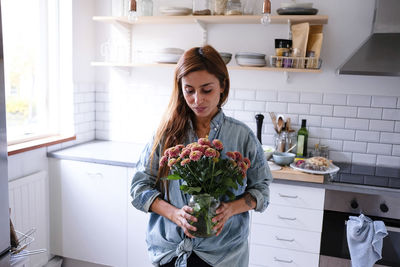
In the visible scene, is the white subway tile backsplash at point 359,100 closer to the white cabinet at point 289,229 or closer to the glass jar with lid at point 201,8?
the white cabinet at point 289,229

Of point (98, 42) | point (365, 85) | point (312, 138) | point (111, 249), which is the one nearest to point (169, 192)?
point (111, 249)

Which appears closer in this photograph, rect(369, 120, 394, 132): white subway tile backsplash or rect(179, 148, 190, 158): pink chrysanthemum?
rect(179, 148, 190, 158): pink chrysanthemum

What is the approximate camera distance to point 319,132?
2803 millimetres

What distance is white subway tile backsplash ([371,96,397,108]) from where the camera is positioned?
264 cm

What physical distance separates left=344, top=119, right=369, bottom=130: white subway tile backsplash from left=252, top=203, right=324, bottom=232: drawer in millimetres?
820

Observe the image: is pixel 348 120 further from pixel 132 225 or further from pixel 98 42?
pixel 98 42

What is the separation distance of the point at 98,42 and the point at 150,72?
565mm

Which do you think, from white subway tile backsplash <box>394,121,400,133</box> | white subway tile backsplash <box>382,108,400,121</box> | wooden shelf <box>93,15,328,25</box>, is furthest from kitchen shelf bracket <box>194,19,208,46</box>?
white subway tile backsplash <box>394,121,400,133</box>

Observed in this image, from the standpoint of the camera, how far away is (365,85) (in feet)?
8.83

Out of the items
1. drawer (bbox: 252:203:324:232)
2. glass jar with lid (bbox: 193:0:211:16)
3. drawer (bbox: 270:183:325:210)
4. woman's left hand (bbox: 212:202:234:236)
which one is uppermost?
glass jar with lid (bbox: 193:0:211:16)

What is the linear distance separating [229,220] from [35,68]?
7.03ft

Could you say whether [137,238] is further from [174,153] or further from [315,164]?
[174,153]

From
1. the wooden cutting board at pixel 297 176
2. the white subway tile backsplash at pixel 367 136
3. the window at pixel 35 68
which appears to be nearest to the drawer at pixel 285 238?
the wooden cutting board at pixel 297 176

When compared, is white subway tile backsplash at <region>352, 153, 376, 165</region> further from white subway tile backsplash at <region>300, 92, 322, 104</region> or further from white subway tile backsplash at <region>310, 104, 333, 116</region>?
white subway tile backsplash at <region>300, 92, 322, 104</region>
